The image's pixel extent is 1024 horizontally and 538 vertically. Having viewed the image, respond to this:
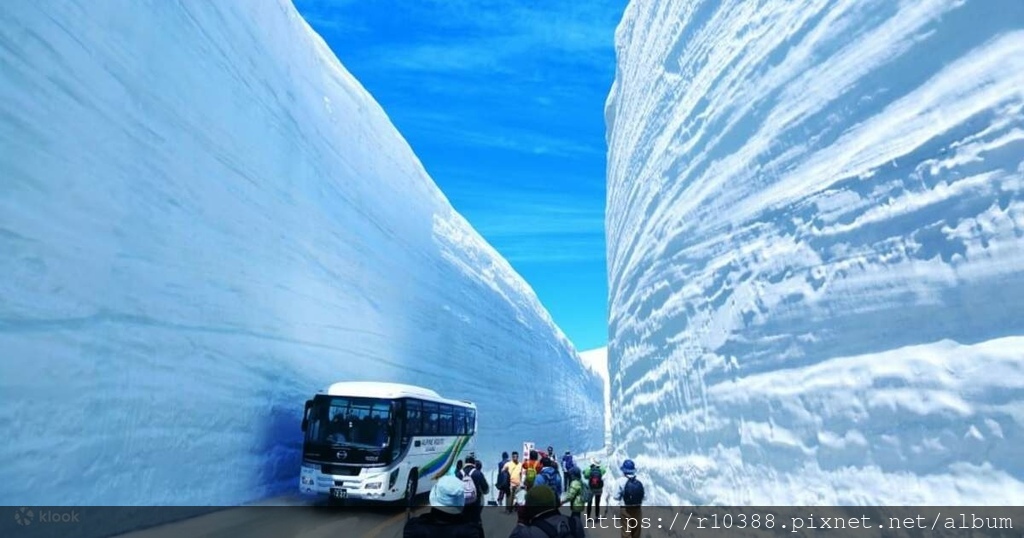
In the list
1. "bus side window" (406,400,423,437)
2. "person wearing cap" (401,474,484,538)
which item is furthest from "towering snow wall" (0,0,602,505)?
"person wearing cap" (401,474,484,538)

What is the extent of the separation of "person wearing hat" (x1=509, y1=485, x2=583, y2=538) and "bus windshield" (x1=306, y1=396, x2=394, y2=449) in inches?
311

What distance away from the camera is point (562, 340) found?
4612 centimetres

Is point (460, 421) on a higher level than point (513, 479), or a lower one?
higher

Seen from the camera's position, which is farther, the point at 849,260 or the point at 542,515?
the point at 849,260

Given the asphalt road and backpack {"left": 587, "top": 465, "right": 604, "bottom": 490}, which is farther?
backpack {"left": 587, "top": 465, "right": 604, "bottom": 490}

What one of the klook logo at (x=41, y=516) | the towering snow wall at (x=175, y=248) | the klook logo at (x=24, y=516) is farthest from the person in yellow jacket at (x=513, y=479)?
the klook logo at (x=24, y=516)

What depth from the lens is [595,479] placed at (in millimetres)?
9039

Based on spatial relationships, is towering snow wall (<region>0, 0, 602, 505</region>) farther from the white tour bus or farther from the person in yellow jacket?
the person in yellow jacket

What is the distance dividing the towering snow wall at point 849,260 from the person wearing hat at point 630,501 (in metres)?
0.93

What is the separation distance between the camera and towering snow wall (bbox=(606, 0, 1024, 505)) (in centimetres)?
410

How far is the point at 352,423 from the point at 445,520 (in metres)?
8.35

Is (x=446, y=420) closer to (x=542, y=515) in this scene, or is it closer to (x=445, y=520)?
(x=542, y=515)

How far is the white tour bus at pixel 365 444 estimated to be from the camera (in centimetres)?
1023

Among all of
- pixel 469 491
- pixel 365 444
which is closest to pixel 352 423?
pixel 365 444
